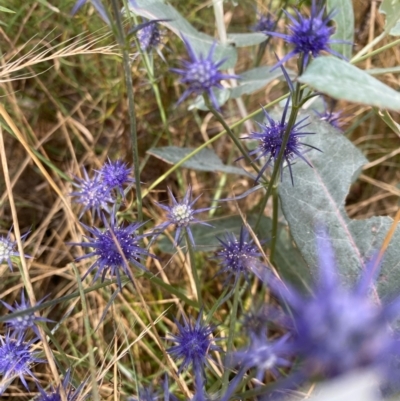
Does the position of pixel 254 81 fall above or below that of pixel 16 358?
above

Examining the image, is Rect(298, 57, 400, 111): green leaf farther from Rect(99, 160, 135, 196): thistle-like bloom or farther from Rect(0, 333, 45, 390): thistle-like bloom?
Rect(0, 333, 45, 390): thistle-like bloom

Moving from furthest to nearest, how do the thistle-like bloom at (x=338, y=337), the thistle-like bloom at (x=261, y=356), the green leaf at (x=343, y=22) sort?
the green leaf at (x=343, y=22) → the thistle-like bloom at (x=261, y=356) → the thistle-like bloom at (x=338, y=337)

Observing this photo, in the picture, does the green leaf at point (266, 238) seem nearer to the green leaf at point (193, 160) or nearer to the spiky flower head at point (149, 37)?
the green leaf at point (193, 160)

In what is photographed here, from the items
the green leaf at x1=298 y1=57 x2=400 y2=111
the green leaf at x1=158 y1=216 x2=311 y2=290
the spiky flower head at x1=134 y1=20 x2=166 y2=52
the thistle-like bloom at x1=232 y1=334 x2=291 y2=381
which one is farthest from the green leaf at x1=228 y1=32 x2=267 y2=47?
the thistle-like bloom at x1=232 y1=334 x2=291 y2=381

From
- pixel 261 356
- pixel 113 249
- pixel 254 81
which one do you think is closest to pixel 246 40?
pixel 254 81

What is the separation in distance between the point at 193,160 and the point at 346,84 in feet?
1.99

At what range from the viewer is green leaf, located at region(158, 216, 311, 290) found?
1.03 metres

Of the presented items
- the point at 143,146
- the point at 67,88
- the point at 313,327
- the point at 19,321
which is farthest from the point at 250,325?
the point at 67,88

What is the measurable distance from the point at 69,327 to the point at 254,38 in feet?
2.61

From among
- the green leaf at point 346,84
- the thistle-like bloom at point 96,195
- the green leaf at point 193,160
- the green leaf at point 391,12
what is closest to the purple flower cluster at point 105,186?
the thistle-like bloom at point 96,195

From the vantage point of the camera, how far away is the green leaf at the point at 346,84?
47 cm

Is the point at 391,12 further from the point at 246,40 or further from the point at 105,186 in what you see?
the point at 105,186

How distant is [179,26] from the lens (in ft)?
3.24

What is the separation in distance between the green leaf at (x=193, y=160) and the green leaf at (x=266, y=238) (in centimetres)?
12
